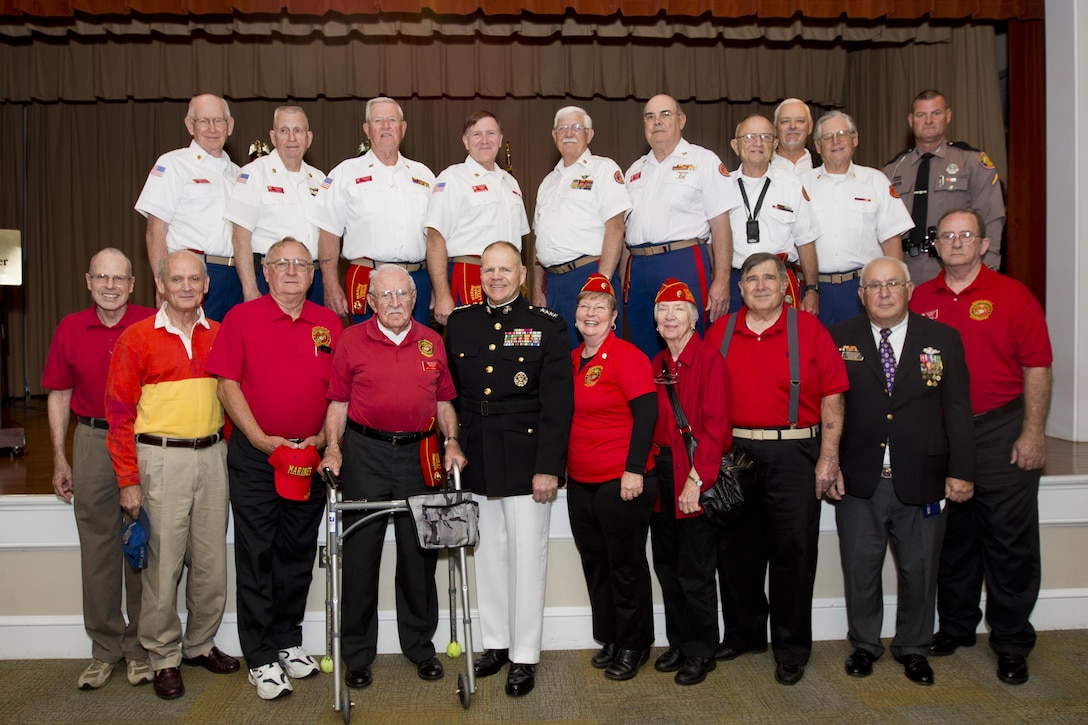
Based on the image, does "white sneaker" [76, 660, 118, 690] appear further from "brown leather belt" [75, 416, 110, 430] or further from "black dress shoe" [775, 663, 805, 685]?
"black dress shoe" [775, 663, 805, 685]

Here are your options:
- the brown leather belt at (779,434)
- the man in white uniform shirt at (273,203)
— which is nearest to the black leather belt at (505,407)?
the brown leather belt at (779,434)

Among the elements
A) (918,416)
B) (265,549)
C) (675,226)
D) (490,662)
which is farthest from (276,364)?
(918,416)

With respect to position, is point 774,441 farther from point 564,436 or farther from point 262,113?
point 262,113

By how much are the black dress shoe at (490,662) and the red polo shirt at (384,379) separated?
98cm

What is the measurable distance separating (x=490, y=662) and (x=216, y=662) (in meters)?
1.14

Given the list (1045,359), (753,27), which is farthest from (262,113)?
(1045,359)

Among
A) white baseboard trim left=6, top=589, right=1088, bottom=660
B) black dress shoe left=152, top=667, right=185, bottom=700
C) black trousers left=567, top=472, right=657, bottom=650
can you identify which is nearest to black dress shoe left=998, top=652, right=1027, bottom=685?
white baseboard trim left=6, top=589, right=1088, bottom=660

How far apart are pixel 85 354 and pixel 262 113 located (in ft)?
18.9

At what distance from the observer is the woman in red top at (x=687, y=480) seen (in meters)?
3.22

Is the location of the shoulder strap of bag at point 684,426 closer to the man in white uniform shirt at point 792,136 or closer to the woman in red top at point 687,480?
the woman in red top at point 687,480

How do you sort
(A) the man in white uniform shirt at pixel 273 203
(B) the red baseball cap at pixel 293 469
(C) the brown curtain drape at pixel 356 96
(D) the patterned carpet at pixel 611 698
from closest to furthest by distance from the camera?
(D) the patterned carpet at pixel 611 698
(B) the red baseball cap at pixel 293 469
(A) the man in white uniform shirt at pixel 273 203
(C) the brown curtain drape at pixel 356 96

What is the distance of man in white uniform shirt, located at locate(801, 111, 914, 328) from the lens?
4.48 m

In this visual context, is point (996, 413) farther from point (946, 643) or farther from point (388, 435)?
point (388, 435)

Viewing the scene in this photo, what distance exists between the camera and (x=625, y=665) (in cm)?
342
